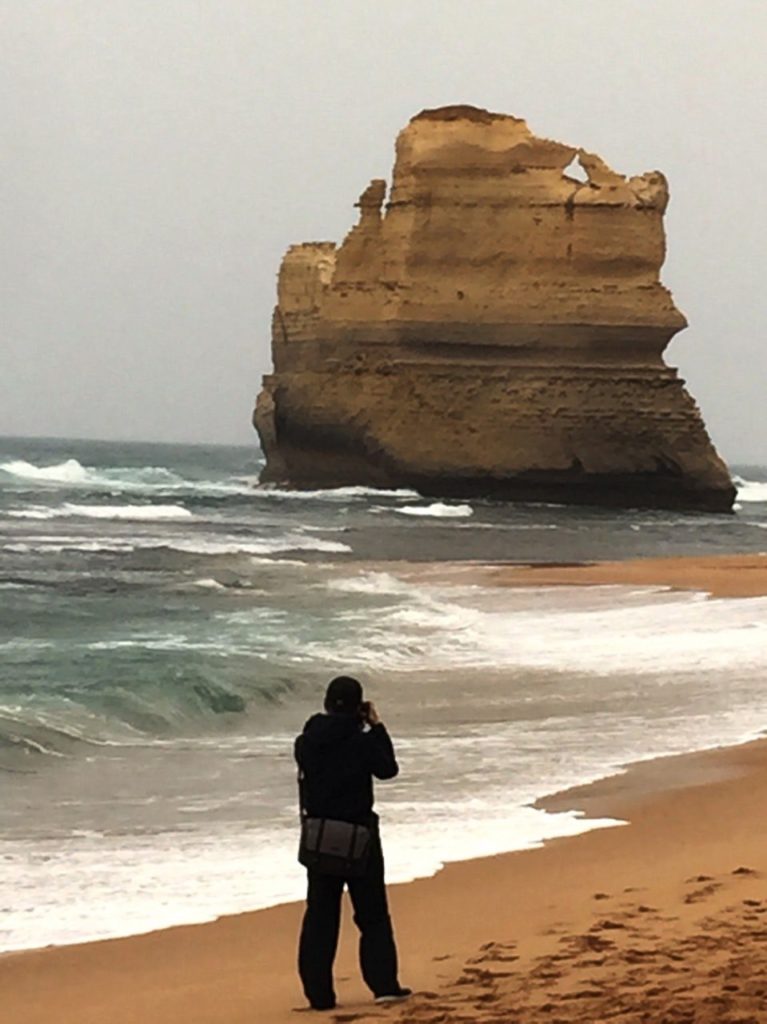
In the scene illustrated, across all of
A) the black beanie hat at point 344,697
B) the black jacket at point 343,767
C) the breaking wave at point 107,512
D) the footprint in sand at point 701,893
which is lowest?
the footprint in sand at point 701,893

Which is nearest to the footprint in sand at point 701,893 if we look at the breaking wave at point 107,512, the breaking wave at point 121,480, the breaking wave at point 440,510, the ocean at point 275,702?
the ocean at point 275,702

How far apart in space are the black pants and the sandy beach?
0.10m

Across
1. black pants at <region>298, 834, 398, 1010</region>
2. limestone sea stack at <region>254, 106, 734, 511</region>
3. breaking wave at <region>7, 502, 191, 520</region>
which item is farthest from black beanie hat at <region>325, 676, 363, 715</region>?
limestone sea stack at <region>254, 106, 734, 511</region>

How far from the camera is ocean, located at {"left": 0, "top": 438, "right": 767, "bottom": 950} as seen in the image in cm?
892

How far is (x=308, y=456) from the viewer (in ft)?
196

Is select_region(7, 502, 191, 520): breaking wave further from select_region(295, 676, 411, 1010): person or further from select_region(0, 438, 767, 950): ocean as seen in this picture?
select_region(295, 676, 411, 1010): person

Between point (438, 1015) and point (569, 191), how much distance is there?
50.8 meters

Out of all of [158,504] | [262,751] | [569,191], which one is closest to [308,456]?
[158,504]

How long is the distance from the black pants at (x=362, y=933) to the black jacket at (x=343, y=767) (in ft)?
0.53

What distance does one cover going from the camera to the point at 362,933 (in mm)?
6449

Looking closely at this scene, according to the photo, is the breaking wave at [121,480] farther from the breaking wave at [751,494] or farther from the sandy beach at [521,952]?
the sandy beach at [521,952]

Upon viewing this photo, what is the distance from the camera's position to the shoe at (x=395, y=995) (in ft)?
20.5

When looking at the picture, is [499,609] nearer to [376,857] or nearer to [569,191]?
[376,857]

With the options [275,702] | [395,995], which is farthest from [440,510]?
[395,995]
